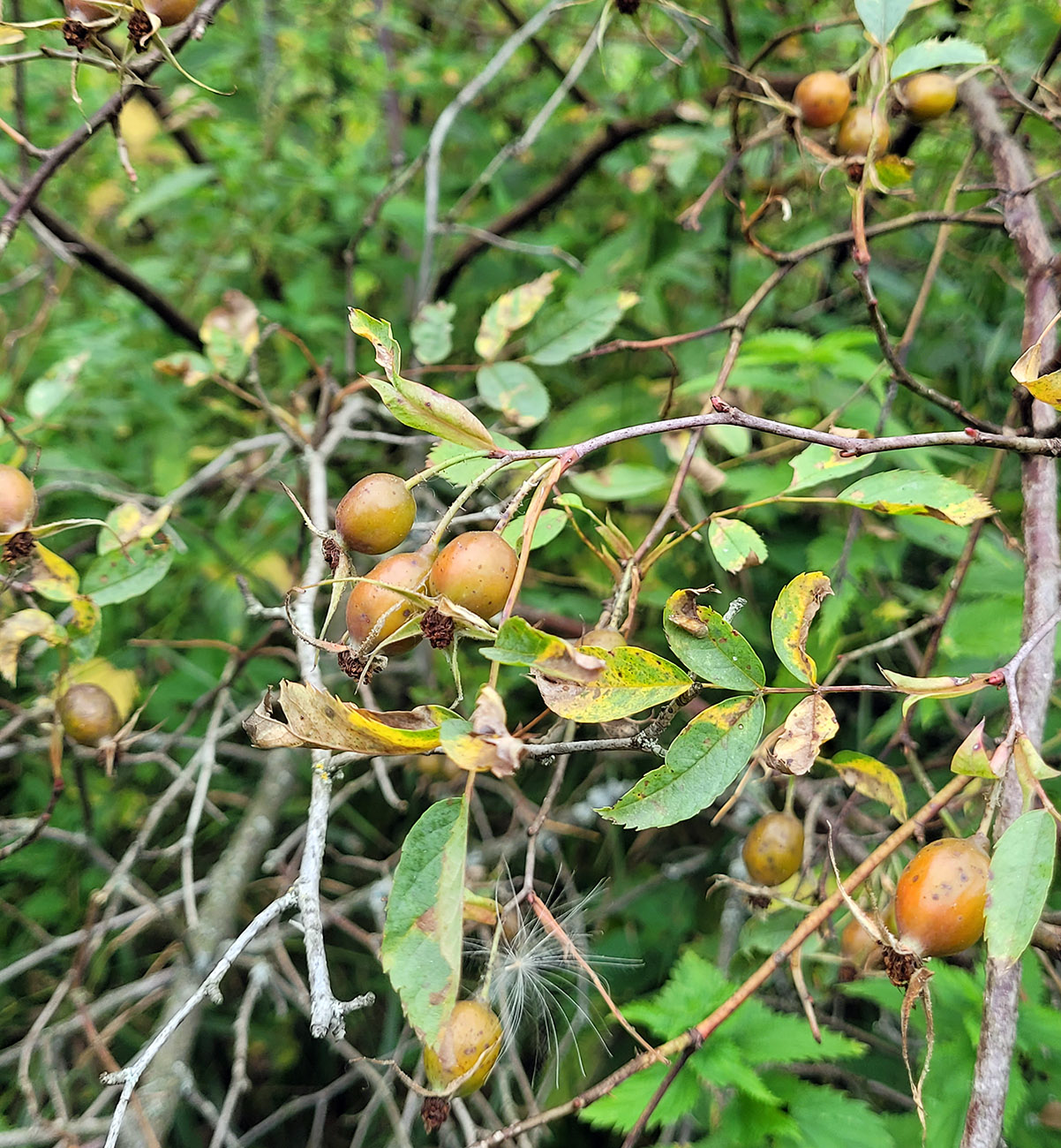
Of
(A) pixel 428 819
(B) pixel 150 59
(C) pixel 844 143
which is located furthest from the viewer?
(C) pixel 844 143

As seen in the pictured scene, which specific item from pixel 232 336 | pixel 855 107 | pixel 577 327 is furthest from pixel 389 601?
pixel 855 107

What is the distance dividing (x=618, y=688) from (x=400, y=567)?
0.51 feet

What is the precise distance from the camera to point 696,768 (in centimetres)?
53

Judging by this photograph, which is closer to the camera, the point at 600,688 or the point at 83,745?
the point at 600,688

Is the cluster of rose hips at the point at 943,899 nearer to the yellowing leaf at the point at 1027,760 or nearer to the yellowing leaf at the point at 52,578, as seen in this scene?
the yellowing leaf at the point at 1027,760

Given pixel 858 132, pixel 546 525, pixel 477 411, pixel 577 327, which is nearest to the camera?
pixel 546 525

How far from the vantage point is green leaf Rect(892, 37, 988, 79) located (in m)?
0.74

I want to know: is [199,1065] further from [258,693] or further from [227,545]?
[227,545]

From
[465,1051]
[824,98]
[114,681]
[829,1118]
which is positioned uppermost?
[824,98]

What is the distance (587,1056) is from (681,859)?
1.02 feet

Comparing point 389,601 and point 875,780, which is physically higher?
point 389,601

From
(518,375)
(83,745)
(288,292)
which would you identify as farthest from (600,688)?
(288,292)

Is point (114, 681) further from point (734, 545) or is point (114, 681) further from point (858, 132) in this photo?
point (858, 132)

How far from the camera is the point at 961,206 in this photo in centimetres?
141
